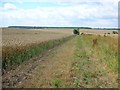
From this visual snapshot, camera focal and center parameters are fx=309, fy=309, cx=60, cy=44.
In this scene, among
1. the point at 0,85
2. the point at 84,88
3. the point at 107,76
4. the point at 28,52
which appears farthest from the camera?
the point at 28,52

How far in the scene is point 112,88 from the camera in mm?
10406

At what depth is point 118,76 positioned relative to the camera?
12.1 m

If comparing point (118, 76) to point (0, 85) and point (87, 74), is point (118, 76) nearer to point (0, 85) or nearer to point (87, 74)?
point (87, 74)

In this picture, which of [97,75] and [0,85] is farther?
[97,75]

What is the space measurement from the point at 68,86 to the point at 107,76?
112 inches

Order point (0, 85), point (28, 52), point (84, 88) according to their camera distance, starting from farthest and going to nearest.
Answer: point (28, 52) < point (0, 85) < point (84, 88)

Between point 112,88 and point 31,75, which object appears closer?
point 112,88

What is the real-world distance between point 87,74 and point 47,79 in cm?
195

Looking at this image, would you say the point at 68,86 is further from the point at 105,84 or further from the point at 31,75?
the point at 31,75

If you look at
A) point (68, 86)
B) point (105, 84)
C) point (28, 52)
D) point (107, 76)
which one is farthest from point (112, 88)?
point (28, 52)

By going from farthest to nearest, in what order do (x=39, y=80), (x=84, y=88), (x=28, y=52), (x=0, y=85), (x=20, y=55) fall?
1. (x=28, y=52)
2. (x=20, y=55)
3. (x=39, y=80)
4. (x=0, y=85)
5. (x=84, y=88)

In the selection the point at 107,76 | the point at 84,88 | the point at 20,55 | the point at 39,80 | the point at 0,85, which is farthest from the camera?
the point at 20,55

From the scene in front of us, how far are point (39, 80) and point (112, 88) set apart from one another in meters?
2.83

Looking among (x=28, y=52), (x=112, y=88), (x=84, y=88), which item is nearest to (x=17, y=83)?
(x=84, y=88)
